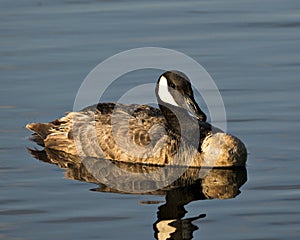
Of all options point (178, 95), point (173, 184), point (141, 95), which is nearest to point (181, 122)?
point (178, 95)

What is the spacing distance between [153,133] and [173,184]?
114cm

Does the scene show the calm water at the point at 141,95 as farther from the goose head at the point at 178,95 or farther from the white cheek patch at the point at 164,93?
the white cheek patch at the point at 164,93

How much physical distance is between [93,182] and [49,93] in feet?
9.91

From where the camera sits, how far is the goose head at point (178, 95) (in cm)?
1312

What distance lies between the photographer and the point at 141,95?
15.1 m

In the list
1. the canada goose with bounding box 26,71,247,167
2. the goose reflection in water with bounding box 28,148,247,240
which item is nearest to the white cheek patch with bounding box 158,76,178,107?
the canada goose with bounding box 26,71,247,167

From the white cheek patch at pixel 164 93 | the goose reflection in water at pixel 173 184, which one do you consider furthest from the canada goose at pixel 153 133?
the goose reflection in water at pixel 173 184

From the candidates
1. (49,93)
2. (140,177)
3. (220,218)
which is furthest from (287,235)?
(49,93)

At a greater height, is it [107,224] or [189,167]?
[189,167]

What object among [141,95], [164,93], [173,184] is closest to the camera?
[173,184]

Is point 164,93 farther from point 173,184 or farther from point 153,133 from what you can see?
point 173,184

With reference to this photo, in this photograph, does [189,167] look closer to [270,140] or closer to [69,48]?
[270,140]

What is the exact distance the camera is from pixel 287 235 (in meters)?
10.0

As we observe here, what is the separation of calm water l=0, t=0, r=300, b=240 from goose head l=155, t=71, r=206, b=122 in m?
0.67
